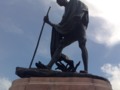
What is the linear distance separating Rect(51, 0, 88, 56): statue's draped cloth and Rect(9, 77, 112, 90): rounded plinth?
7.08ft

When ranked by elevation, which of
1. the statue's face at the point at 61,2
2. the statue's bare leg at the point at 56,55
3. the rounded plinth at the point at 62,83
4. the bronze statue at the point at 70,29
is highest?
the statue's face at the point at 61,2

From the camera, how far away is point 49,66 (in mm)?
12219

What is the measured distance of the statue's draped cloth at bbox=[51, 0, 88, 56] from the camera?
1278 centimetres

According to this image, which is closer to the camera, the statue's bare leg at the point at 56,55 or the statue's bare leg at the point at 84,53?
the statue's bare leg at the point at 84,53

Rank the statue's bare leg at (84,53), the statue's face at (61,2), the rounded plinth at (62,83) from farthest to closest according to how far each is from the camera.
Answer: the statue's face at (61,2) < the statue's bare leg at (84,53) < the rounded plinth at (62,83)

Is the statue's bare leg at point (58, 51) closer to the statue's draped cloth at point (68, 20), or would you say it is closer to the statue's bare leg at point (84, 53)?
the statue's draped cloth at point (68, 20)

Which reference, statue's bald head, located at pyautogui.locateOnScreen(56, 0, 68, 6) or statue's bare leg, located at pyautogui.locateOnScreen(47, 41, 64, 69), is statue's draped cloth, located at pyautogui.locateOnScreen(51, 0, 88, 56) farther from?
statue's bare leg, located at pyautogui.locateOnScreen(47, 41, 64, 69)

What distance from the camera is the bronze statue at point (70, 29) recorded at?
1256cm

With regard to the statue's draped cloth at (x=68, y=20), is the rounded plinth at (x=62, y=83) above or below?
below

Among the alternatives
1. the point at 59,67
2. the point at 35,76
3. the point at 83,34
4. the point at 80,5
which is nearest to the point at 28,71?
the point at 35,76

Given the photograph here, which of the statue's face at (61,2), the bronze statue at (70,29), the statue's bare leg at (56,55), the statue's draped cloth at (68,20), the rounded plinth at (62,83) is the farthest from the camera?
the statue's face at (61,2)

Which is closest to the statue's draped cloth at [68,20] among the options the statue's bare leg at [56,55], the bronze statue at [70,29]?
the bronze statue at [70,29]

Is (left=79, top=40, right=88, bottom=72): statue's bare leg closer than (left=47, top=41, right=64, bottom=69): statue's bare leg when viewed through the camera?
Yes

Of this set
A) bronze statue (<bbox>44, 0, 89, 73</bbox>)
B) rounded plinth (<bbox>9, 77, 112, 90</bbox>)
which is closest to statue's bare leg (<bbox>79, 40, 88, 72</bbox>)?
bronze statue (<bbox>44, 0, 89, 73</bbox>)
